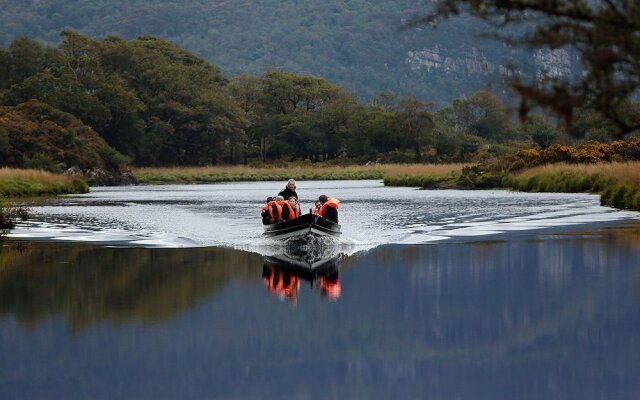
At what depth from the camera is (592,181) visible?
51094 mm

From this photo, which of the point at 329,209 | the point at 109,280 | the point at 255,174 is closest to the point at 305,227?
the point at 329,209

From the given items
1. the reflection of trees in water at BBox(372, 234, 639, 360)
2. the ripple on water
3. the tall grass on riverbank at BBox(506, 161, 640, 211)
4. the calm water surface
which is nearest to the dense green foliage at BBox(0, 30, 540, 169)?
the tall grass on riverbank at BBox(506, 161, 640, 211)

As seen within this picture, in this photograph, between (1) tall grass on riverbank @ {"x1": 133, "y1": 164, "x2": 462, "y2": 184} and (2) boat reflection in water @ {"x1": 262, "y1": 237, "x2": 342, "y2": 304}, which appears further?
(1) tall grass on riverbank @ {"x1": 133, "y1": 164, "x2": 462, "y2": 184}

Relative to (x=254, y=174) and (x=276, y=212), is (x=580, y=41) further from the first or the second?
(x=254, y=174)

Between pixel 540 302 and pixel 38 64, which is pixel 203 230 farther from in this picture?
pixel 38 64

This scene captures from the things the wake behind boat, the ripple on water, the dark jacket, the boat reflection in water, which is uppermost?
the dark jacket

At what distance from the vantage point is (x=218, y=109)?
116 metres

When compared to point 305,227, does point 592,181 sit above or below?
below

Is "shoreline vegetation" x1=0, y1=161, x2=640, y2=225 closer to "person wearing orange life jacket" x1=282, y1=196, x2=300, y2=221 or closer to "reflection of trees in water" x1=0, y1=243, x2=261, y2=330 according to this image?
"reflection of trees in water" x1=0, y1=243, x2=261, y2=330

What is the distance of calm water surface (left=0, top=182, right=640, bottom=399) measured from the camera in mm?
11071

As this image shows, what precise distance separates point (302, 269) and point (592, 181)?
107 ft

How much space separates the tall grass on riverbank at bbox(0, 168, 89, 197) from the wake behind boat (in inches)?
1046

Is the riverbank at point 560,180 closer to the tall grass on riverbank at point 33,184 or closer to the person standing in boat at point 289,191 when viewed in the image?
the person standing in boat at point 289,191

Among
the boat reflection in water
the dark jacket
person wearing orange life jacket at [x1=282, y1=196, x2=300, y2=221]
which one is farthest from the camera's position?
the dark jacket
